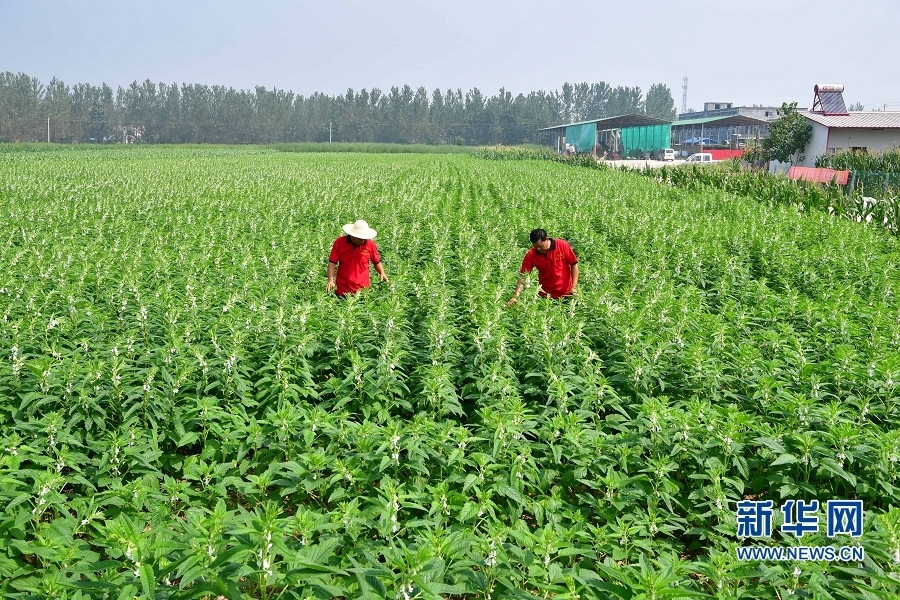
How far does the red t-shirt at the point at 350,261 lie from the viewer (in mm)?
8141

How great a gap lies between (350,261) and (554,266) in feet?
8.04

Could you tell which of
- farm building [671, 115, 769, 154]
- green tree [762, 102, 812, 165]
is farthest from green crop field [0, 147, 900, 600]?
farm building [671, 115, 769, 154]

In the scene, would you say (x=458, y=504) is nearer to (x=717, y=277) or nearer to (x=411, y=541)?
(x=411, y=541)

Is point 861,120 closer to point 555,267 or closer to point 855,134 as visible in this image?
point 855,134

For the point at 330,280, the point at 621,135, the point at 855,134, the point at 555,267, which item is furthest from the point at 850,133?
the point at 330,280

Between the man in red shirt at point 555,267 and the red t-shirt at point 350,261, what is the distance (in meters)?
1.86

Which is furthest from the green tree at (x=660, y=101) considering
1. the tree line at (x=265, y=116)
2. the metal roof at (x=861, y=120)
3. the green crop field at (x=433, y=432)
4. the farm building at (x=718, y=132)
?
the green crop field at (x=433, y=432)

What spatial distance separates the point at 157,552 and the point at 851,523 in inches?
133

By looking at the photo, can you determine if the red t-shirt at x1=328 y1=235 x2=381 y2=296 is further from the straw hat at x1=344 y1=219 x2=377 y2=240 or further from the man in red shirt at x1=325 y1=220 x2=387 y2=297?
the straw hat at x1=344 y1=219 x2=377 y2=240

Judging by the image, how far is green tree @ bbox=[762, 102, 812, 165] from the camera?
40.3m

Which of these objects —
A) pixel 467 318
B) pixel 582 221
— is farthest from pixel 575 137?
pixel 467 318

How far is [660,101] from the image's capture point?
178125 mm

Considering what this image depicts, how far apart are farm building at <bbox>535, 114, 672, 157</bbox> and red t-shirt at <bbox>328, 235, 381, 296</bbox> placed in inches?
2353

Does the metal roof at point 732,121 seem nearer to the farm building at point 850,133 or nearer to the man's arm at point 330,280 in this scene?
the farm building at point 850,133
